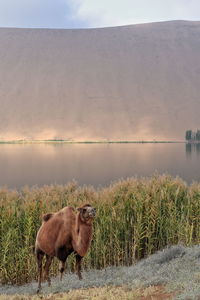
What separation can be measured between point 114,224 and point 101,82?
326 ft

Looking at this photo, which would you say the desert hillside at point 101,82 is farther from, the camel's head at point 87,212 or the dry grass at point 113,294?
the camel's head at point 87,212

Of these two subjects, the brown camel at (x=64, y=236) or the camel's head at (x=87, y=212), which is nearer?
the camel's head at (x=87, y=212)

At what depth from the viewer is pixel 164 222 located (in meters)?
8.62

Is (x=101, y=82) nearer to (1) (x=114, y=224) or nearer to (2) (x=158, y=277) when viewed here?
(1) (x=114, y=224)

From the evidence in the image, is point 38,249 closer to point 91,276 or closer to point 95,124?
point 91,276

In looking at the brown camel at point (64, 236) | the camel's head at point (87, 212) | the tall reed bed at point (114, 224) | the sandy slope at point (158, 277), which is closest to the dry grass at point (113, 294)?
the sandy slope at point (158, 277)

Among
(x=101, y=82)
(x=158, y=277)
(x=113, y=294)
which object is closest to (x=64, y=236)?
(x=113, y=294)

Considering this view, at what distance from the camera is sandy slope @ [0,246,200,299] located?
5.06 metres

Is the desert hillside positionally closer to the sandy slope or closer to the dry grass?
the sandy slope

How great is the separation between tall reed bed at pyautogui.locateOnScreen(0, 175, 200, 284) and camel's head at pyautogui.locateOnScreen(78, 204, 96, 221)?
3345 millimetres

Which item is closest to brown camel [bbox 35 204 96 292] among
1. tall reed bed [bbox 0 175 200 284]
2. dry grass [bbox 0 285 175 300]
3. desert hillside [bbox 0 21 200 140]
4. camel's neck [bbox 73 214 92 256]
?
camel's neck [bbox 73 214 92 256]

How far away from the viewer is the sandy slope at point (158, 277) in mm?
5062

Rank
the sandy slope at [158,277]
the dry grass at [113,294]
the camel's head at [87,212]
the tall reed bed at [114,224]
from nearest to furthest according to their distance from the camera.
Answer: the camel's head at [87,212] < the dry grass at [113,294] < the sandy slope at [158,277] < the tall reed bed at [114,224]

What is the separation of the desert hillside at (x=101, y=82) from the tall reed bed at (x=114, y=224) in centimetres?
7848
